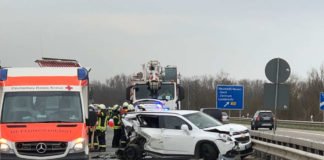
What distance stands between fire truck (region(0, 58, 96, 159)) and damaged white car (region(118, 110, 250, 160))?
3450 millimetres

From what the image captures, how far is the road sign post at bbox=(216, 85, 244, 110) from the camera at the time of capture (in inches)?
1049

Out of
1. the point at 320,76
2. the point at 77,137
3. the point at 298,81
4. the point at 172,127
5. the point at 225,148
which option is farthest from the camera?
the point at 298,81

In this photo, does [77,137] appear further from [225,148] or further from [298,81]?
[298,81]

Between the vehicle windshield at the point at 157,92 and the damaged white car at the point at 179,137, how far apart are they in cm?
701

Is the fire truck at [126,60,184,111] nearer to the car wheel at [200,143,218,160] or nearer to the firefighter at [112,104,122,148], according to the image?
the firefighter at [112,104,122,148]

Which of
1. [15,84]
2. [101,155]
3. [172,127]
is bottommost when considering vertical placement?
[101,155]

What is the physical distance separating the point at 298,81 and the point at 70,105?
81267mm

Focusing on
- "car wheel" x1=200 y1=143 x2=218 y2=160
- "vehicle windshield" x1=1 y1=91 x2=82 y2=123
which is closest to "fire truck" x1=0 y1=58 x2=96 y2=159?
"vehicle windshield" x1=1 y1=91 x2=82 y2=123

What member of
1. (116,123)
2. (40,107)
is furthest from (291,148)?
(116,123)

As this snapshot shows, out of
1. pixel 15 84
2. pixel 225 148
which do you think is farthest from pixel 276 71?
pixel 15 84

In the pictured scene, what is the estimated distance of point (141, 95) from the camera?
24266 millimetres

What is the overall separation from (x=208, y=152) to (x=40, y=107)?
491cm

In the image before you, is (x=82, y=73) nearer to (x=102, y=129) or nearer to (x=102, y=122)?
(x=102, y=129)

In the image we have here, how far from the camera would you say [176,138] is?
614 inches
